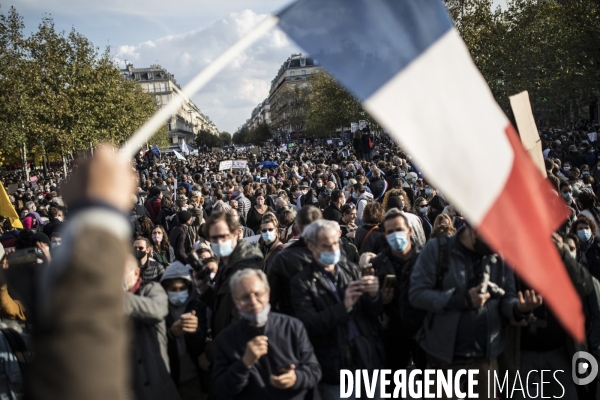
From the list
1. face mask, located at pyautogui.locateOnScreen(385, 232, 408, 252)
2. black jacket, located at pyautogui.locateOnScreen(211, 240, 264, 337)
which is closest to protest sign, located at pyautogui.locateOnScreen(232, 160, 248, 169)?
black jacket, located at pyautogui.locateOnScreen(211, 240, 264, 337)

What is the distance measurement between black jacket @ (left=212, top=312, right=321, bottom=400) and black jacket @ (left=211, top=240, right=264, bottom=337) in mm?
467

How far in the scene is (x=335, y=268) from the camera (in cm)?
383

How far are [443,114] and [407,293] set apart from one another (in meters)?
1.82

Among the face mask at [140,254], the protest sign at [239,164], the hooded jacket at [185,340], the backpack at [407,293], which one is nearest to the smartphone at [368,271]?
the backpack at [407,293]

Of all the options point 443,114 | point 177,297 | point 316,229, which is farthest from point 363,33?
point 177,297

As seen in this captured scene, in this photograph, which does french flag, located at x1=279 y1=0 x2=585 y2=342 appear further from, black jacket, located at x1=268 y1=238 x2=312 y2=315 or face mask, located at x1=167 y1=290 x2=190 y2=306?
face mask, located at x1=167 y1=290 x2=190 y2=306

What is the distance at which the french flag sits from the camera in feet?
7.70

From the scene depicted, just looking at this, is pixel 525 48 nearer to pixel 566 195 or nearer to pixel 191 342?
pixel 566 195

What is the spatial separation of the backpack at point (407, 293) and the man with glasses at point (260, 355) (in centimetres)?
94

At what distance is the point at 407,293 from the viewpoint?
3959mm

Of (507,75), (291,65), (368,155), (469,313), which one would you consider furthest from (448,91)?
(291,65)

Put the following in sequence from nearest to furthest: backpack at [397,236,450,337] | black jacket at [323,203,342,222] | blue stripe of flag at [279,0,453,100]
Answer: blue stripe of flag at [279,0,453,100]
backpack at [397,236,450,337]
black jacket at [323,203,342,222]

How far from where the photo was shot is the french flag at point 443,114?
92.4 inches

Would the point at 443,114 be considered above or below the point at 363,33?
below
